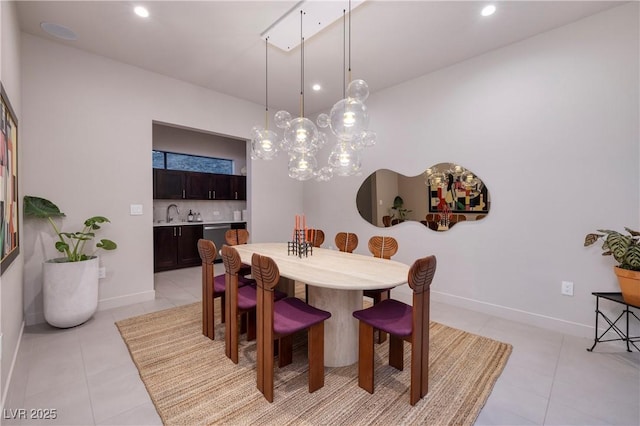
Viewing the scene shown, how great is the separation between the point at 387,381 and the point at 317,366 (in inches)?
21.1

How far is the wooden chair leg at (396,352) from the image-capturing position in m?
2.03

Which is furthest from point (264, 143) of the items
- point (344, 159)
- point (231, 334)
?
point (231, 334)

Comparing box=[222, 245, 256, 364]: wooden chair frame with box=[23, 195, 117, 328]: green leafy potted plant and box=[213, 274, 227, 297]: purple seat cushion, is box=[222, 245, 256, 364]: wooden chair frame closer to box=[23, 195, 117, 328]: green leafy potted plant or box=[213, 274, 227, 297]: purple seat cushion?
box=[213, 274, 227, 297]: purple seat cushion

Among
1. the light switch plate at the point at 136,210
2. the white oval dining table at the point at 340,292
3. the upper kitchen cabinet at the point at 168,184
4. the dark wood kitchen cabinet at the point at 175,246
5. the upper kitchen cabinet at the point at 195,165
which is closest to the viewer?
the white oval dining table at the point at 340,292

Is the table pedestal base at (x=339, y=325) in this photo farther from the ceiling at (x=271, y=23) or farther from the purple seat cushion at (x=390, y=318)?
the ceiling at (x=271, y=23)

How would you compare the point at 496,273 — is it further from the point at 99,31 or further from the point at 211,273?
the point at 99,31

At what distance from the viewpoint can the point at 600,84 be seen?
2.51 m

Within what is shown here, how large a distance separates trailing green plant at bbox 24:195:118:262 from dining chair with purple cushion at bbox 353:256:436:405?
2.78m

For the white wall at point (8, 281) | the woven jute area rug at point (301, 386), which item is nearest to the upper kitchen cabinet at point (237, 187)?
the white wall at point (8, 281)

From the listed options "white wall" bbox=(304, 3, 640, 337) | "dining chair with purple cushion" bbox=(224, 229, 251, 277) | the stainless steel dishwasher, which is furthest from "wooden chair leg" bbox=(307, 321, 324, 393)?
the stainless steel dishwasher

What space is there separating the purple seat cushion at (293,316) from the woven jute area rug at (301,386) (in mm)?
471

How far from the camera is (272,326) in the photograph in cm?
169

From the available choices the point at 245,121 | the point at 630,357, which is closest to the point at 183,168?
the point at 245,121

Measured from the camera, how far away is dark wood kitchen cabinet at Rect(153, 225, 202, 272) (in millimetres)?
5102
